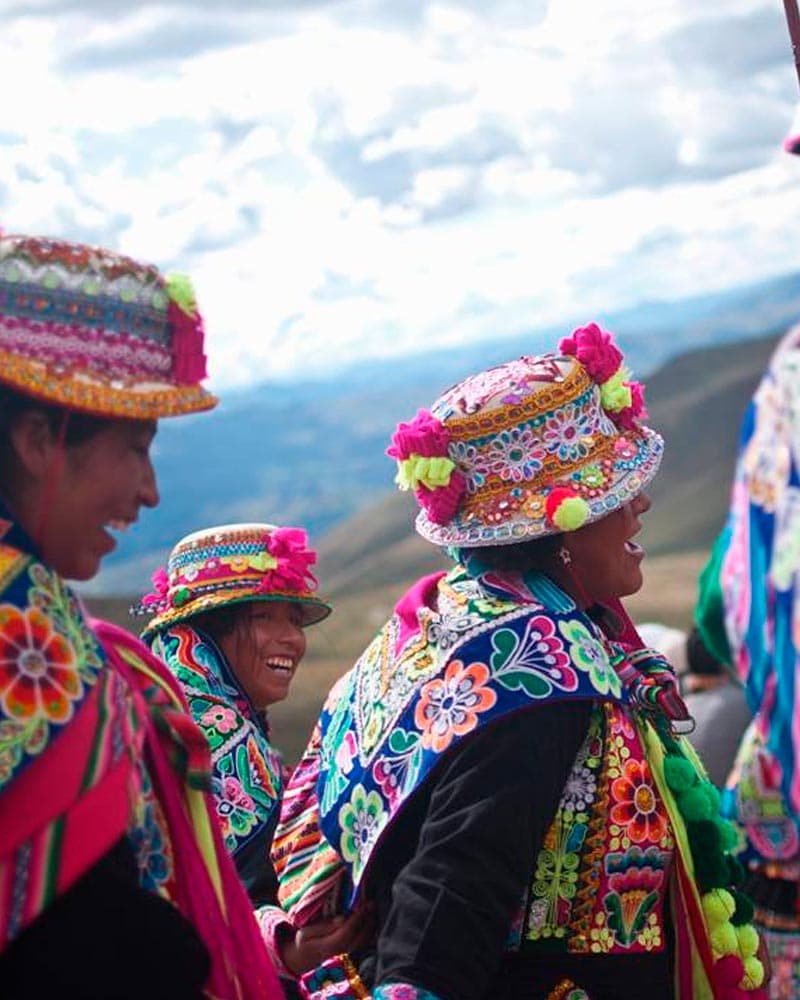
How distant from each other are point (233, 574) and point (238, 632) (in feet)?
0.57

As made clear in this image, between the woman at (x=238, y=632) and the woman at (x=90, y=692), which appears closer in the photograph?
the woman at (x=90, y=692)

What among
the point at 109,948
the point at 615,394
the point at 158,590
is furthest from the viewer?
the point at 158,590

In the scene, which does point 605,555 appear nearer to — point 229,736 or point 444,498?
point 444,498

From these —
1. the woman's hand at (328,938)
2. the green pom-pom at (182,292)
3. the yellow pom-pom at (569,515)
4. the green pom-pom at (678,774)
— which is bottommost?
the woman's hand at (328,938)

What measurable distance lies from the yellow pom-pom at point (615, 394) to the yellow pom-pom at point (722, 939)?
1.17 metres

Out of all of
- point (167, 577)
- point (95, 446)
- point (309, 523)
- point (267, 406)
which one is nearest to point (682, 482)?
point (167, 577)

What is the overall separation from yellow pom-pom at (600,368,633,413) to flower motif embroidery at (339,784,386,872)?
3.41 ft

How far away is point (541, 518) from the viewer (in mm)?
3402

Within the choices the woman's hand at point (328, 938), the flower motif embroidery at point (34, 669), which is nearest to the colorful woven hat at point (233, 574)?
the woman's hand at point (328, 938)

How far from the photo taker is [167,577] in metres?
4.82

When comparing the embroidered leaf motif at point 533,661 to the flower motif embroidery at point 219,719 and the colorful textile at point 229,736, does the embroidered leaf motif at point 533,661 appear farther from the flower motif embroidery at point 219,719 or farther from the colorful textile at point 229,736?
the flower motif embroidery at point 219,719

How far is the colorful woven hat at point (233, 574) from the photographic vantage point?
461cm

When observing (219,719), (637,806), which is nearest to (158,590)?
(219,719)

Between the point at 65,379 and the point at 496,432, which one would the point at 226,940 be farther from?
the point at 496,432
